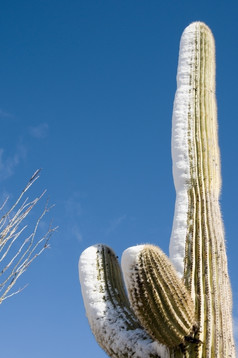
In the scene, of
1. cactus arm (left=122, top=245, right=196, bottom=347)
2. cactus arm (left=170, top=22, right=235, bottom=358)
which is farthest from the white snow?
cactus arm (left=122, top=245, right=196, bottom=347)

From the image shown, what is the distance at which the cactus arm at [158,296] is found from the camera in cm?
248

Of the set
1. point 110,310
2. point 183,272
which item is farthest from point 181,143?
point 110,310

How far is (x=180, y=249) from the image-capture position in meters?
2.91

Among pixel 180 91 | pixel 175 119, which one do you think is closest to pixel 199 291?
pixel 175 119

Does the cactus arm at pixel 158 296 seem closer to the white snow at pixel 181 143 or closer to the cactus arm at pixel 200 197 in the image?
the cactus arm at pixel 200 197

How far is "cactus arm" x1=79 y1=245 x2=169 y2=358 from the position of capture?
2.73m

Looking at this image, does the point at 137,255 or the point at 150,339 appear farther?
the point at 150,339

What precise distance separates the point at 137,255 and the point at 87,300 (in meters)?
0.68

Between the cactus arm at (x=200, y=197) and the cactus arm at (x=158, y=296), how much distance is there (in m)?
0.16

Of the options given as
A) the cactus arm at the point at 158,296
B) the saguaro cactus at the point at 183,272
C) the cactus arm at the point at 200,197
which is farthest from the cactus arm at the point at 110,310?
the cactus arm at the point at 200,197

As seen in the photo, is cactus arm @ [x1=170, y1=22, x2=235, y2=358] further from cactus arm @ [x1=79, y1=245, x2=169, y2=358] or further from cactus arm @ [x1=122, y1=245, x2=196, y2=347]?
cactus arm @ [x1=79, y1=245, x2=169, y2=358]

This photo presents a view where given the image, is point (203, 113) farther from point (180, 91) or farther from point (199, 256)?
point (199, 256)

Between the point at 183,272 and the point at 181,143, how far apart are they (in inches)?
35.2

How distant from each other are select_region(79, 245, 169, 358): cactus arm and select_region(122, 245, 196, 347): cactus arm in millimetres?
150
